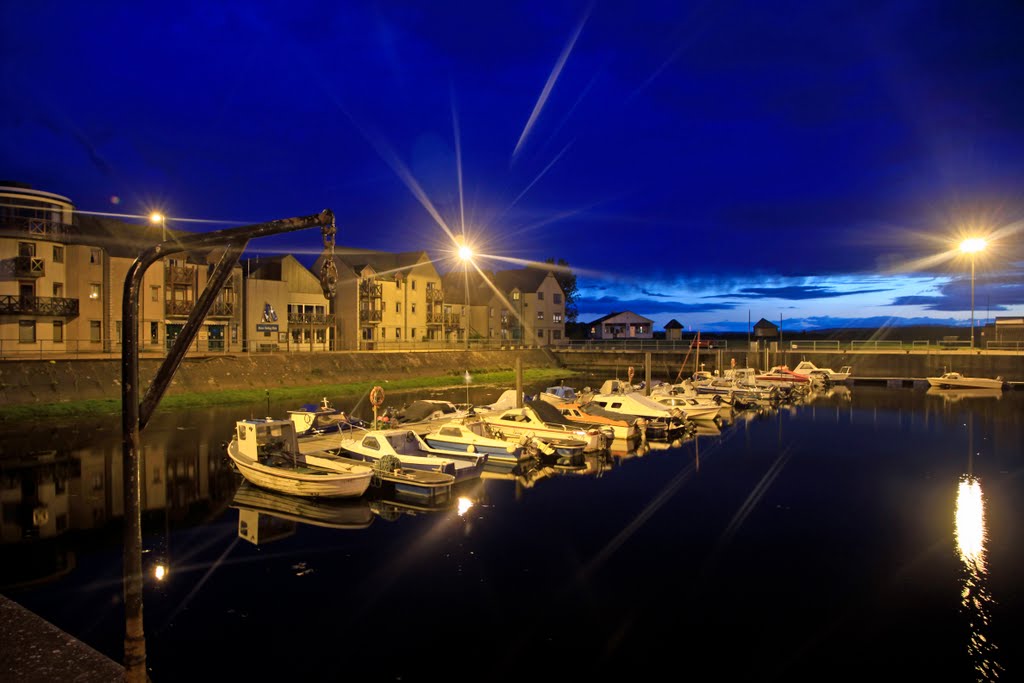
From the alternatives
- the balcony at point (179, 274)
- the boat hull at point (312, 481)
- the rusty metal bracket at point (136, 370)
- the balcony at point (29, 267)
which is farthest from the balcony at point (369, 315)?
the rusty metal bracket at point (136, 370)

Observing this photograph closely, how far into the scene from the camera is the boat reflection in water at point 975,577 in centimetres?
1273

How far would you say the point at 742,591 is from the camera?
52.1 ft

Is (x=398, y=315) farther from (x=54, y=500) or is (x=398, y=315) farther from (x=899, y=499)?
(x=899, y=499)

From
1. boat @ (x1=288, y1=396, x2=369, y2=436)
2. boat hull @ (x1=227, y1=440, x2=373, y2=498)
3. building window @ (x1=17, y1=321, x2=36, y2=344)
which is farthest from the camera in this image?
building window @ (x1=17, y1=321, x2=36, y2=344)

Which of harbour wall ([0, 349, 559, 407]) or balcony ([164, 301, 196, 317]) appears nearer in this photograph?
harbour wall ([0, 349, 559, 407])

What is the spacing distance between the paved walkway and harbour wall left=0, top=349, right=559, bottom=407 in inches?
988

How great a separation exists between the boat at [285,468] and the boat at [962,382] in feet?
231

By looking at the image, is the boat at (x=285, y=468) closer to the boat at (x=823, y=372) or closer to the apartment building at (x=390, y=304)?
the apartment building at (x=390, y=304)

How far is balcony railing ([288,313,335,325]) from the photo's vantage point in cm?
6969

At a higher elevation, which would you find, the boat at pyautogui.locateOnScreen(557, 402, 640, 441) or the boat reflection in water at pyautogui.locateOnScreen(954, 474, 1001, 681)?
the boat at pyautogui.locateOnScreen(557, 402, 640, 441)

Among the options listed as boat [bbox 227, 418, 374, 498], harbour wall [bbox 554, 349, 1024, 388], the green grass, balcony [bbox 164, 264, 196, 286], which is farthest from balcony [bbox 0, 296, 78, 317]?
harbour wall [bbox 554, 349, 1024, 388]

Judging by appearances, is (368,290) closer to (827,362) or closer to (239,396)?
(239,396)

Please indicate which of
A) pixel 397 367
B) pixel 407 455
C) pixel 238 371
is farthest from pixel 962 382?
pixel 238 371

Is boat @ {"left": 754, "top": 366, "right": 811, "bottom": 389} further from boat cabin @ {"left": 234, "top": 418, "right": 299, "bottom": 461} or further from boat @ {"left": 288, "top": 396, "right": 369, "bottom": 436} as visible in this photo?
boat cabin @ {"left": 234, "top": 418, "right": 299, "bottom": 461}
